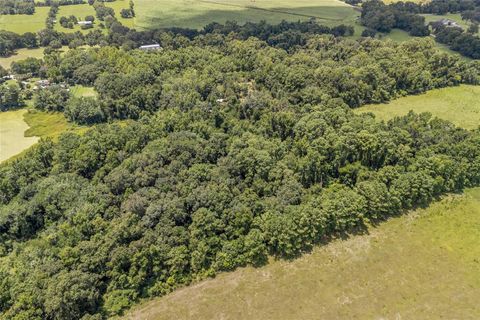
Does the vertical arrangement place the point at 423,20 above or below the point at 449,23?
above

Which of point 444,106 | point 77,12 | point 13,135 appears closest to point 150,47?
point 13,135

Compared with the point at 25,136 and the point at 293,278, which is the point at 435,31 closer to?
the point at 293,278

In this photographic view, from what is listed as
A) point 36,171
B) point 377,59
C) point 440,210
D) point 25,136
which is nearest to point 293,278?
point 440,210

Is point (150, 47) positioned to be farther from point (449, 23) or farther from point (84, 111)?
point (449, 23)

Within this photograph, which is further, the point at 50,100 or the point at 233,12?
the point at 233,12

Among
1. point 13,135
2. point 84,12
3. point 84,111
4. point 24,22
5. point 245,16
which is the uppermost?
point 84,12

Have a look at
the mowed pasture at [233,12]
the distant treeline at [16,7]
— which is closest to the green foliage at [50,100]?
the mowed pasture at [233,12]

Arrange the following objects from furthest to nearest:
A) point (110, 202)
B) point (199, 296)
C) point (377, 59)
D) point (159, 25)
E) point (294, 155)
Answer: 1. point (159, 25)
2. point (377, 59)
3. point (294, 155)
4. point (110, 202)
5. point (199, 296)
